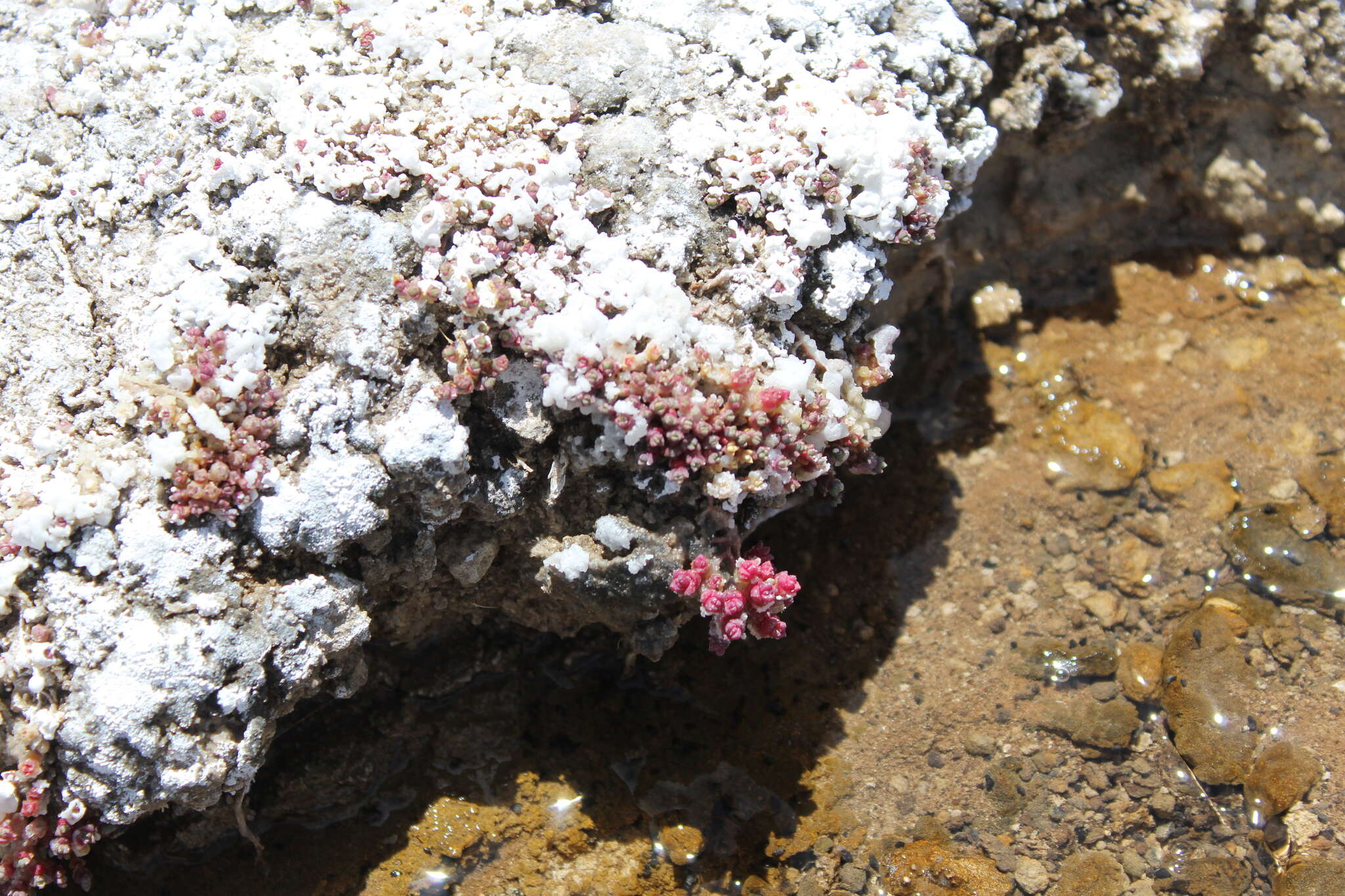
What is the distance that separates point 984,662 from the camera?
189 inches

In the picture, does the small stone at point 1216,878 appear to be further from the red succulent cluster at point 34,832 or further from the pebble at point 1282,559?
the red succulent cluster at point 34,832

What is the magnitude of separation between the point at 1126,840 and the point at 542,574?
9.35 feet

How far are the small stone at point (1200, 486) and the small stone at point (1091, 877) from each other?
1.93 metres

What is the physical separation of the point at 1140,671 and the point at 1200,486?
3.79ft

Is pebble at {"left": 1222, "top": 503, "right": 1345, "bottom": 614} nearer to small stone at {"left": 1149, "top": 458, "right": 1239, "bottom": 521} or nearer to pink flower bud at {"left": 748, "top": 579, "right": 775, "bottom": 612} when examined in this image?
small stone at {"left": 1149, "top": 458, "right": 1239, "bottom": 521}

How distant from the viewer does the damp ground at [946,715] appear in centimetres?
433

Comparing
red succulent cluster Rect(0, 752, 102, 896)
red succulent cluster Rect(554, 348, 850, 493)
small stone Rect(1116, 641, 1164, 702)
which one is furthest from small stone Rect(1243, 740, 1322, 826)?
red succulent cluster Rect(0, 752, 102, 896)

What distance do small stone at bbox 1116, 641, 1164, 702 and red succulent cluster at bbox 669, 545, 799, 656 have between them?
1.91 metres

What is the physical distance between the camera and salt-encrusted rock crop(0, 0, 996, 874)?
11.9ft

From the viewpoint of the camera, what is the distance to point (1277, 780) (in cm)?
435

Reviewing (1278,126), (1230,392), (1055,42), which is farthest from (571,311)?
(1278,126)

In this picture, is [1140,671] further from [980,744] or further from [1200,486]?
[1200,486]

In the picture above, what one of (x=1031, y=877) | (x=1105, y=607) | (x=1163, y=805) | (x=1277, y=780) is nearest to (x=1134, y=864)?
(x=1163, y=805)

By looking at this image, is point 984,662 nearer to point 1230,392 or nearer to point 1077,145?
point 1230,392
